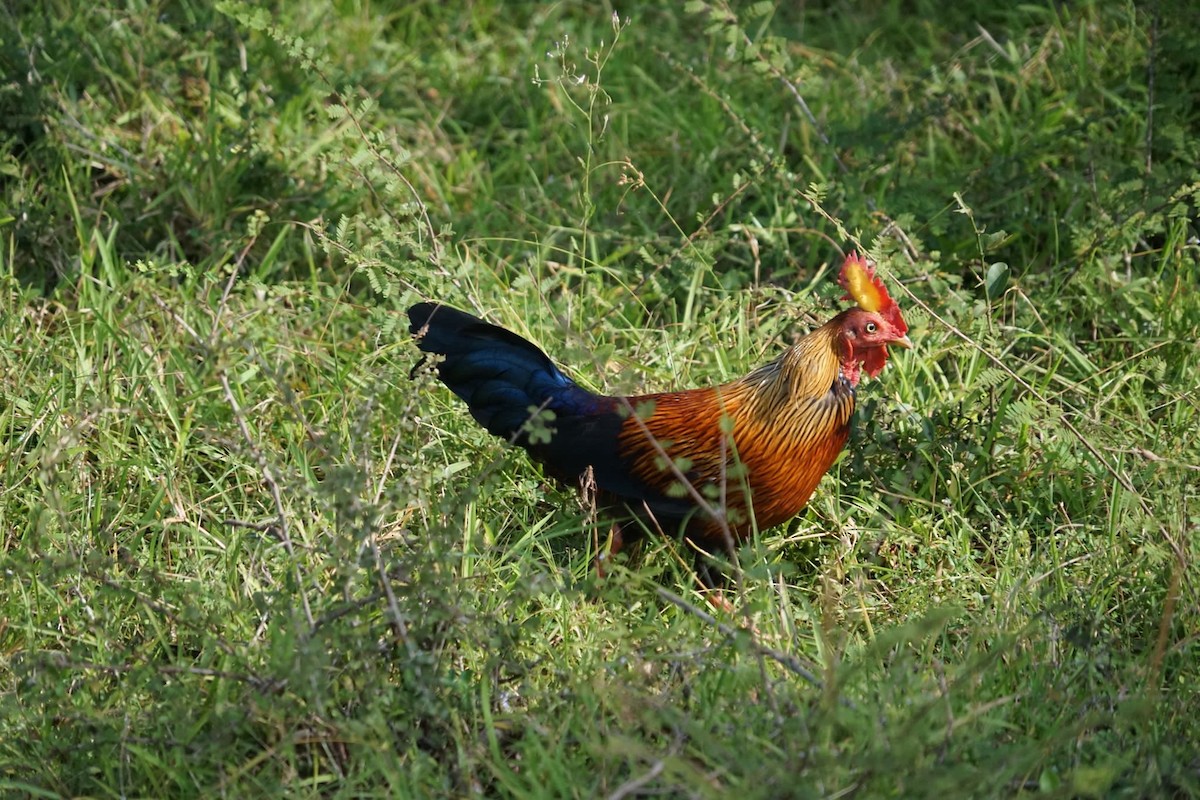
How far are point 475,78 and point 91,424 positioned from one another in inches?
97.5

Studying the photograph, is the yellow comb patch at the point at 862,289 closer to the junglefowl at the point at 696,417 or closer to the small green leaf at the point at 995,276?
the junglefowl at the point at 696,417

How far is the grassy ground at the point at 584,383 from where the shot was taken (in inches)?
105

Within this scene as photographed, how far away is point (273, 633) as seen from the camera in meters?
2.79

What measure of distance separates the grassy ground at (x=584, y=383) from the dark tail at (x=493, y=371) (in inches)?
5.4

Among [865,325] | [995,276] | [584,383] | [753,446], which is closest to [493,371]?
[584,383]

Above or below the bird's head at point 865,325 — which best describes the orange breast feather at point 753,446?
below

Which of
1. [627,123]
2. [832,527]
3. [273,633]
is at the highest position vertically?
[627,123]

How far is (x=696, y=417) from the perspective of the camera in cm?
348

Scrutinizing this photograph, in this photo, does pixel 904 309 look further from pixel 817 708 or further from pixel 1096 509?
pixel 817 708

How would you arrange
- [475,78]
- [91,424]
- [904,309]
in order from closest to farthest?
1. [91,424]
2. [904,309]
3. [475,78]

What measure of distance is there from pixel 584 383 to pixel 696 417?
60 cm

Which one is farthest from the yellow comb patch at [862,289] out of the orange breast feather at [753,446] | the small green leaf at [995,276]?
the small green leaf at [995,276]

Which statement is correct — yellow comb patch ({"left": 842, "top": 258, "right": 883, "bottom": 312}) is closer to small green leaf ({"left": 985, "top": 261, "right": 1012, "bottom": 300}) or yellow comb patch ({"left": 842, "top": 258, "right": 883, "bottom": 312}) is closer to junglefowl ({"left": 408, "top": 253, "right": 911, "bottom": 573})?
junglefowl ({"left": 408, "top": 253, "right": 911, "bottom": 573})

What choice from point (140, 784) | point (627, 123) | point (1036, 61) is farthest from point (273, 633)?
point (1036, 61)
